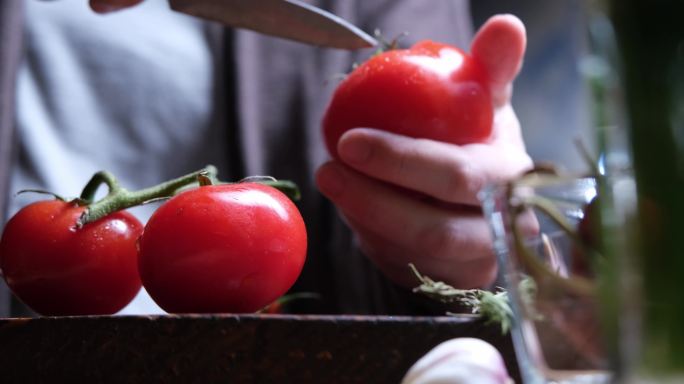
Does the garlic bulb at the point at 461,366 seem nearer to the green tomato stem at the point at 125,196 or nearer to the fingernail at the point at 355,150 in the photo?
the green tomato stem at the point at 125,196

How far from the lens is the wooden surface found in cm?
30

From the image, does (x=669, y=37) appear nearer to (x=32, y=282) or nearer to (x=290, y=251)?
(x=290, y=251)

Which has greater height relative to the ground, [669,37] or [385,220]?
[669,37]

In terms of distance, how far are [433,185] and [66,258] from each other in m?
0.29

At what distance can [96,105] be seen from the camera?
90 centimetres

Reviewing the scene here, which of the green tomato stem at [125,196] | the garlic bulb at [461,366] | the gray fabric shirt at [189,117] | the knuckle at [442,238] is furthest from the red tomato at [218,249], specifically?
the gray fabric shirt at [189,117]

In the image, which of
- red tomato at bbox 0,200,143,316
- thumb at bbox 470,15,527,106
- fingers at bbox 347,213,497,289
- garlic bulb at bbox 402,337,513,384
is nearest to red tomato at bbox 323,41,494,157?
thumb at bbox 470,15,527,106

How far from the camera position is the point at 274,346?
0.30 meters

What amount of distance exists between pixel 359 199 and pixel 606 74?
1.36ft

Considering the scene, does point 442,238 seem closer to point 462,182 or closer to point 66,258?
point 462,182

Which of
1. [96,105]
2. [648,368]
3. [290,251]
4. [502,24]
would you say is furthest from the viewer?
[96,105]

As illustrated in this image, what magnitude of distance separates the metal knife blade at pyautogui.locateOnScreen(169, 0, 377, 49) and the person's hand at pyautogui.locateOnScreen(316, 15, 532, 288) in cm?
9

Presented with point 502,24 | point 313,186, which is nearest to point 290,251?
point 502,24

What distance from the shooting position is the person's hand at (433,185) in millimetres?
560
